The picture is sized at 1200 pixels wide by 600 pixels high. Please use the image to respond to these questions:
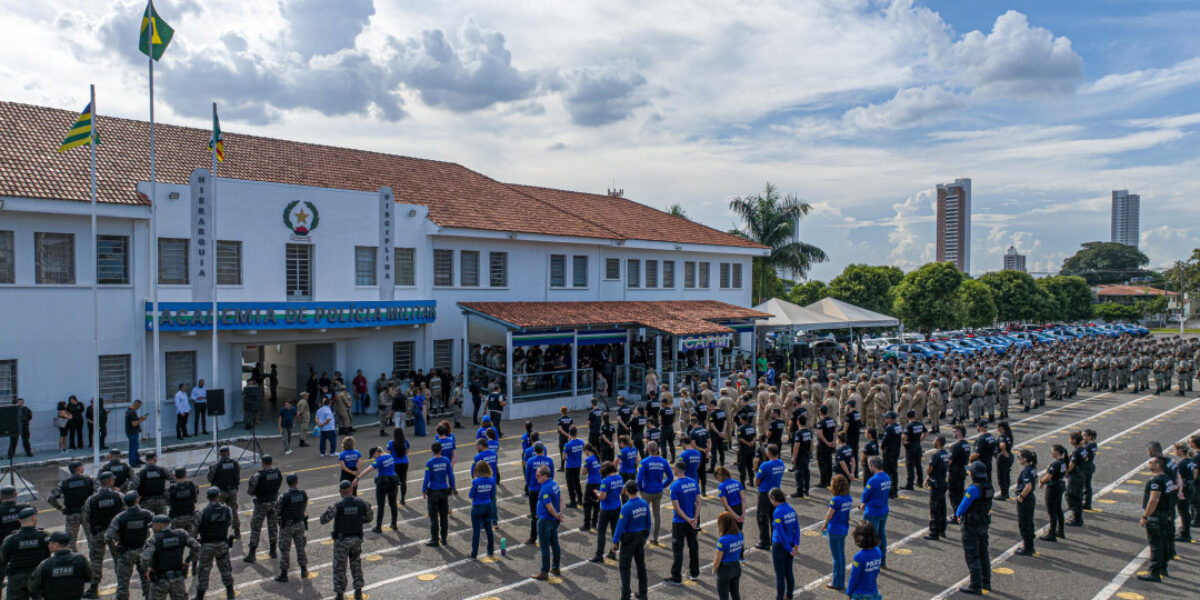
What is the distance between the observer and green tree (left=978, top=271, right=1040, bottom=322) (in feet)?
234

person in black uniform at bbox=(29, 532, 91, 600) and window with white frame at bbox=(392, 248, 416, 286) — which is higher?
window with white frame at bbox=(392, 248, 416, 286)

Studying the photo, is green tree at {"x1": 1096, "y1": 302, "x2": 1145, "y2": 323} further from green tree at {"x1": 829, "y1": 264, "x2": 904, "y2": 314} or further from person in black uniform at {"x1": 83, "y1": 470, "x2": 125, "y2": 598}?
person in black uniform at {"x1": 83, "y1": 470, "x2": 125, "y2": 598}

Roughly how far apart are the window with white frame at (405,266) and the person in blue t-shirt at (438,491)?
1465 cm

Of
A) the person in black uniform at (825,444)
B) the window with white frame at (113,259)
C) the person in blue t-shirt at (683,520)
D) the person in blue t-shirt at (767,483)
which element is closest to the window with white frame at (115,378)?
the window with white frame at (113,259)

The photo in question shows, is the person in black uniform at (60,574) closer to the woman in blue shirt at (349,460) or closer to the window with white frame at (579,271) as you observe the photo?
the woman in blue shirt at (349,460)

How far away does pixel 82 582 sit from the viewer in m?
7.96

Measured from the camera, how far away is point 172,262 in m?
20.9

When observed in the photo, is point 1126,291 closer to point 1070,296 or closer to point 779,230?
point 1070,296

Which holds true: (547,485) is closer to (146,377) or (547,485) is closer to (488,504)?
(488,504)

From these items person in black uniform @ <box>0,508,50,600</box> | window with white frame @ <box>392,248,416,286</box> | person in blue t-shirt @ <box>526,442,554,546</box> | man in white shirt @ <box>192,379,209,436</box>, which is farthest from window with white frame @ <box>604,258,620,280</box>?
person in black uniform @ <box>0,508,50,600</box>

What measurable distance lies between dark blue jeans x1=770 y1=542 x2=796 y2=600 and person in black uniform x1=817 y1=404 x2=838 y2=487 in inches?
230

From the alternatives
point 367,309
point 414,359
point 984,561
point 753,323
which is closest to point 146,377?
point 367,309

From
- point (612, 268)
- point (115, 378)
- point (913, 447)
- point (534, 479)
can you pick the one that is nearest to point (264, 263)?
point (115, 378)

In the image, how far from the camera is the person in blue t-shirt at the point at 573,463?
43.5 feet
